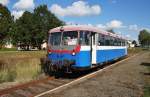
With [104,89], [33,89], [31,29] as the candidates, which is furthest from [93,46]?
[31,29]

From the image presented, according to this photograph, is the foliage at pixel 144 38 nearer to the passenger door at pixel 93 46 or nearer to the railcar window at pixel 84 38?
the passenger door at pixel 93 46

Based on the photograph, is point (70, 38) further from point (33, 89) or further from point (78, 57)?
point (33, 89)

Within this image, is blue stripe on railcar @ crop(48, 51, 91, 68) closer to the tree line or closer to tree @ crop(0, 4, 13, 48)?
tree @ crop(0, 4, 13, 48)

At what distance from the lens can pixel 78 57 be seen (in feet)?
50.1

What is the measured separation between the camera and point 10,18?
6800cm

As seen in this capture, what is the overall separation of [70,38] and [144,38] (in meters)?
141

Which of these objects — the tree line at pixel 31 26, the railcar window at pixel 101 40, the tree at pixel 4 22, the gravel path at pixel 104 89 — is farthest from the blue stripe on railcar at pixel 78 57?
the tree line at pixel 31 26

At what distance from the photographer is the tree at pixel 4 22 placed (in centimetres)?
6241

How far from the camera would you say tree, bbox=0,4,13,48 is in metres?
62.4

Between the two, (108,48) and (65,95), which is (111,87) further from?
(108,48)

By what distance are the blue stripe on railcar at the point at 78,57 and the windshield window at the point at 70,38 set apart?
0.66 meters

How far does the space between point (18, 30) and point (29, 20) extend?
173 inches

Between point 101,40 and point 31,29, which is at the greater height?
point 31,29

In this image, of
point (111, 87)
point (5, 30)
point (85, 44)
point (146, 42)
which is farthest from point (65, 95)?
point (146, 42)
